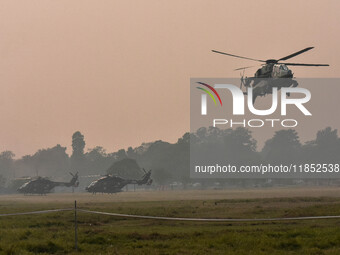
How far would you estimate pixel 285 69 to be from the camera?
61.8m

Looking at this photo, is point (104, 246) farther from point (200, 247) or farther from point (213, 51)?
→ point (213, 51)

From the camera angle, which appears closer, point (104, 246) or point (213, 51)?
point (104, 246)

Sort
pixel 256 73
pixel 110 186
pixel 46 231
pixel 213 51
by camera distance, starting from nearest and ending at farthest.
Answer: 1. pixel 46 231
2. pixel 213 51
3. pixel 256 73
4. pixel 110 186

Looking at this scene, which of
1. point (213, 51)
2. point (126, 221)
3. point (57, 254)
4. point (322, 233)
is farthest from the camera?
point (213, 51)

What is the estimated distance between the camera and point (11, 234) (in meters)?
29.3

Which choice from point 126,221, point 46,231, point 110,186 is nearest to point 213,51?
point 126,221

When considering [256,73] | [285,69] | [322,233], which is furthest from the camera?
[256,73]

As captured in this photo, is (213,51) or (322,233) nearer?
(322,233)

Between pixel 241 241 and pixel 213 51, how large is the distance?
110ft

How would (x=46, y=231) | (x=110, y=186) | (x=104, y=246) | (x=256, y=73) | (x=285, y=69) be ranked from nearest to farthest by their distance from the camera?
1. (x=104, y=246)
2. (x=46, y=231)
3. (x=285, y=69)
4. (x=256, y=73)
5. (x=110, y=186)

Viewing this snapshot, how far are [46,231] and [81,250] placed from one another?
8580mm

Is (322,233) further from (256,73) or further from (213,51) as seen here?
(256,73)

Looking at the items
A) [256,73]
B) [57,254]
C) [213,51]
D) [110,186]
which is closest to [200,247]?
[57,254]

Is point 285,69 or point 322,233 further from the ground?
point 285,69
